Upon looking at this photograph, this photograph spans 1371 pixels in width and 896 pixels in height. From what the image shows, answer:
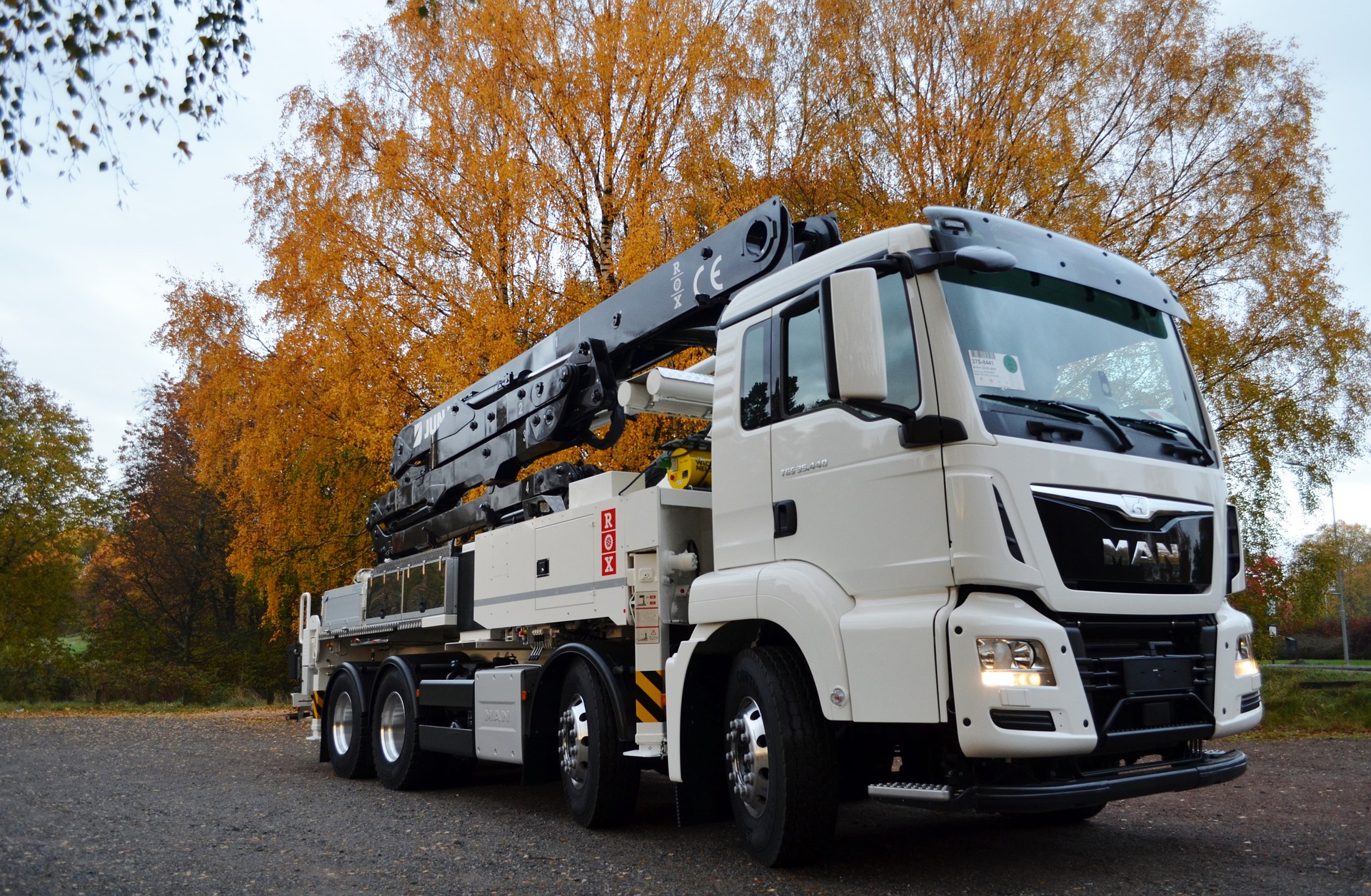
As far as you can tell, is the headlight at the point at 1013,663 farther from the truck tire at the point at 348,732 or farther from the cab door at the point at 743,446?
the truck tire at the point at 348,732

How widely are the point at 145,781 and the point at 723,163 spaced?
30.4 ft

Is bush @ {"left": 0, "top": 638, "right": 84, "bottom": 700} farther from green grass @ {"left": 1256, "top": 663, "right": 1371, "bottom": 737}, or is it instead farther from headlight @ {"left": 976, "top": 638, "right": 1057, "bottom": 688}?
headlight @ {"left": 976, "top": 638, "right": 1057, "bottom": 688}

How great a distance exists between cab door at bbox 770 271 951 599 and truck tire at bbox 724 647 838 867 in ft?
1.87

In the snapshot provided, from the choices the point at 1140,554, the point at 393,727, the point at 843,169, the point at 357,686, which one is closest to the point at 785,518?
the point at 1140,554

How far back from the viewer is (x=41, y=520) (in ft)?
102

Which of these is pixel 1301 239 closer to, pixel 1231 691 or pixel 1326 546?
pixel 1326 546

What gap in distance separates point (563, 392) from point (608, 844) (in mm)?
3195

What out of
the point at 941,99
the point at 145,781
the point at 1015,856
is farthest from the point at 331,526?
the point at 1015,856

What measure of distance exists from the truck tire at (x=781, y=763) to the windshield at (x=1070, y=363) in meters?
1.59

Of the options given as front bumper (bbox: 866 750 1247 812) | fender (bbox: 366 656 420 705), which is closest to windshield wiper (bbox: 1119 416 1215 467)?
front bumper (bbox: 866 750 1247 812)

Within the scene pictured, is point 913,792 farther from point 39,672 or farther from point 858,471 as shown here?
point 39,672

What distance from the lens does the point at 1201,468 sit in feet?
16.8

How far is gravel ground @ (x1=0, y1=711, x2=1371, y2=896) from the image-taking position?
5191 mm

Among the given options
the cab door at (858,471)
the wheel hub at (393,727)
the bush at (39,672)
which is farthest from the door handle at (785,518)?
the bush at (39,672)
